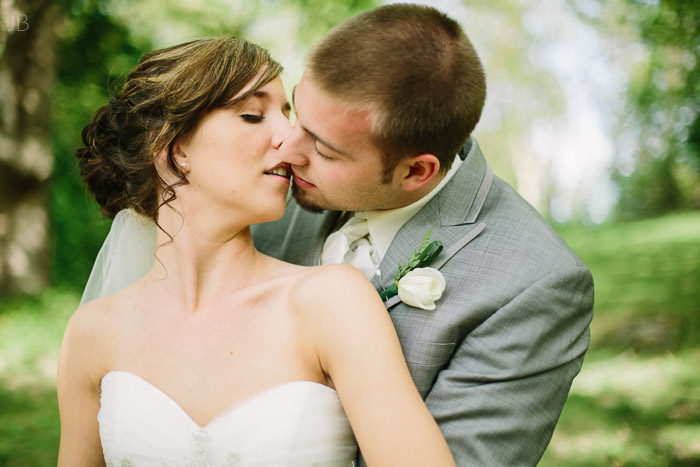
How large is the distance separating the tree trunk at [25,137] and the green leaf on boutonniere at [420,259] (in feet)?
21.8

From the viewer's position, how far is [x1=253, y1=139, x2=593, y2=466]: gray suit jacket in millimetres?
2191

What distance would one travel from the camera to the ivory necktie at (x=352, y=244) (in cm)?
272

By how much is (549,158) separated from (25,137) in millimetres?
7573

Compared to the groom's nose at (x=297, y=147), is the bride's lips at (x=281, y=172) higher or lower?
lower

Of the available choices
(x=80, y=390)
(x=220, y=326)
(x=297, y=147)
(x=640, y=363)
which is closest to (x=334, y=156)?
(x=297, y=147)

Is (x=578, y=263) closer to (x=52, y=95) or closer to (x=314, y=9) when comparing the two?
(x=52, y=95)

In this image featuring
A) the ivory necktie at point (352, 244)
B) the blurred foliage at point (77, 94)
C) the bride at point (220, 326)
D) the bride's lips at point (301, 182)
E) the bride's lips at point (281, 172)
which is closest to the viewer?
the bride at point (220, 326)

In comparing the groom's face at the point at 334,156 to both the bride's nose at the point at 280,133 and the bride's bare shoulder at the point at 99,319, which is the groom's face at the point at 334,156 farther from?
the bride's bare shoulder at the point at 99,319

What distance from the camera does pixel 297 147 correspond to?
95.7 inches

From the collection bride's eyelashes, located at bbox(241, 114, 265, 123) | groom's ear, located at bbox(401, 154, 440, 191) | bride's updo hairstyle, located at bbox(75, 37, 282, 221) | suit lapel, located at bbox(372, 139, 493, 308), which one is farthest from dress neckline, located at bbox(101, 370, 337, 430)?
bride's eyelashes, located at bbox(241, 114, 265, 123)

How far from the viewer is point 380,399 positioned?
2.00 metres

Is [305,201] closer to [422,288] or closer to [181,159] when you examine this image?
[181,159]

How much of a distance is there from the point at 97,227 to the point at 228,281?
319 inches

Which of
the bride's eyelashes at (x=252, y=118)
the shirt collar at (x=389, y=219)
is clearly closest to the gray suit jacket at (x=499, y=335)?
the shirt collar at (x=389, y=219)
